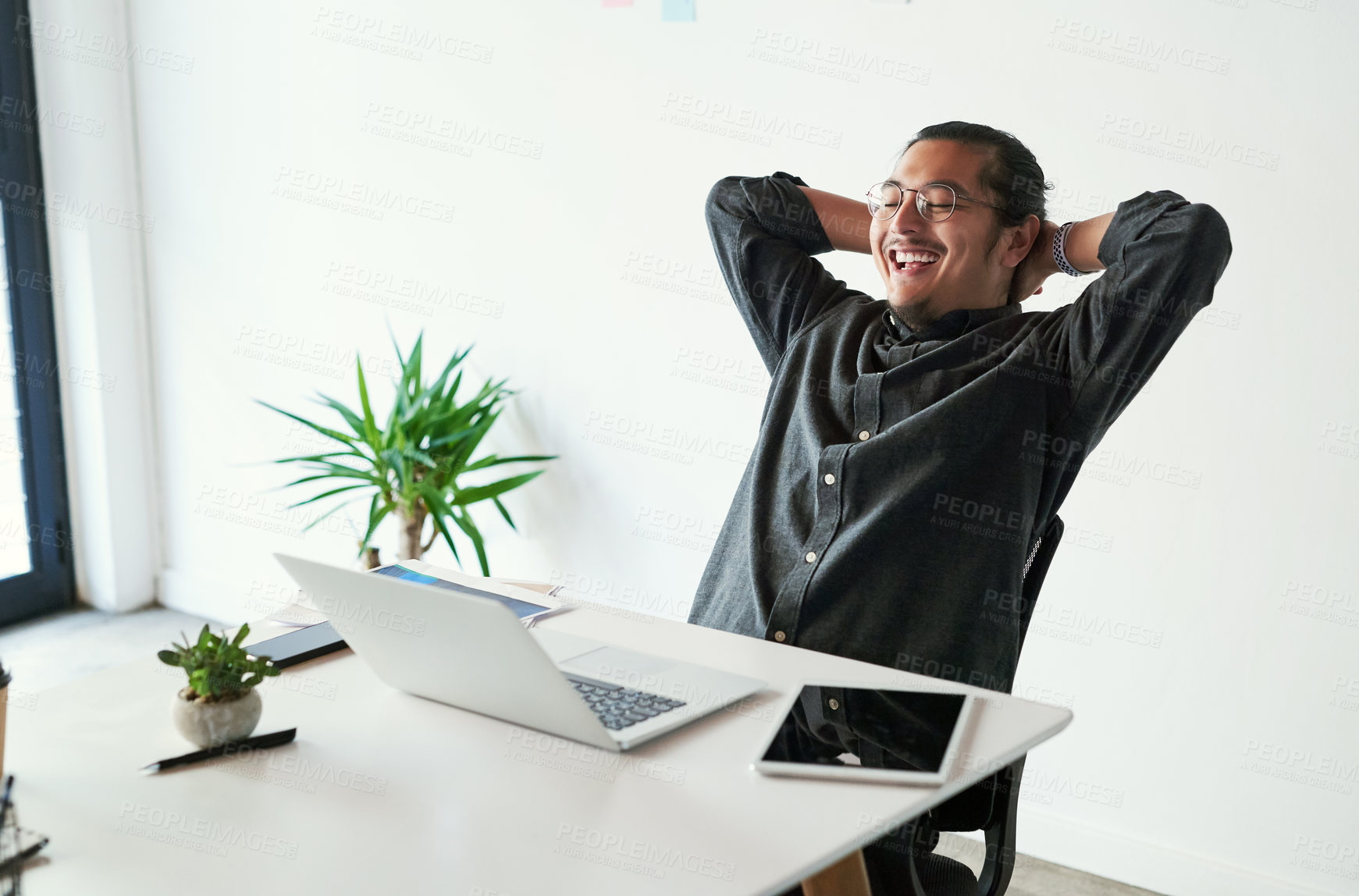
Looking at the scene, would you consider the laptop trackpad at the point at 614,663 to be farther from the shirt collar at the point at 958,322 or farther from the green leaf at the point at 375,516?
the green leaf at the point at 375,516

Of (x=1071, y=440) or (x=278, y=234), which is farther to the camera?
(x=278, y=234)

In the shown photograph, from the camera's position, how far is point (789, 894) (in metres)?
1.54

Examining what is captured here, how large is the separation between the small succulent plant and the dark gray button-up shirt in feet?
2.70

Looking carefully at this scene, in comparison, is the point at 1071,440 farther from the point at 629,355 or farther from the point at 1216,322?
the point at 629,355

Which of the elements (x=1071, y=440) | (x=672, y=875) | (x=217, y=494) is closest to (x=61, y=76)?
(x=217, y=494)

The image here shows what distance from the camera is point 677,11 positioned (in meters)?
2.97

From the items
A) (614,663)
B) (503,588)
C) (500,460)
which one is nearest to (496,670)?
(614,663)

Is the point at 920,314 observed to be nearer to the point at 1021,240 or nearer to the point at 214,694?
the point at 1021,240

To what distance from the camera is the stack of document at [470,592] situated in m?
1.57

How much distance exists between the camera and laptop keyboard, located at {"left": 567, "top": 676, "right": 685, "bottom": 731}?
48.8 inches

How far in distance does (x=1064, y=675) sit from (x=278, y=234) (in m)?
2.67

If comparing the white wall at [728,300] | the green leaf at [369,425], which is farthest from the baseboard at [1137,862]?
the green leaf at [369,425]

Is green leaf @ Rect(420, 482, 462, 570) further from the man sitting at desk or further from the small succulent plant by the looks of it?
the small succulent plant

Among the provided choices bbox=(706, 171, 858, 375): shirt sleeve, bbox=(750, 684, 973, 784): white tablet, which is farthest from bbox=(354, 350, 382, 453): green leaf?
bbox=(750, 684, 973, 784): white tablet
